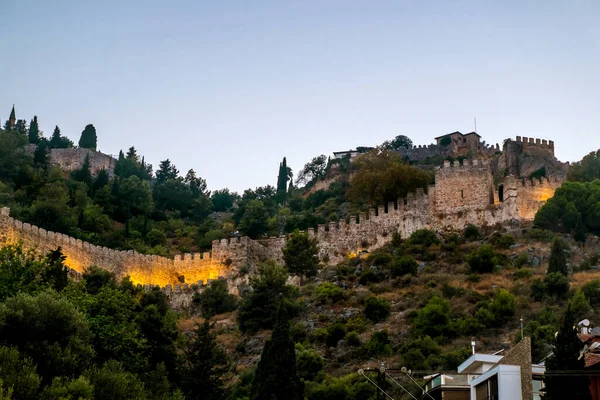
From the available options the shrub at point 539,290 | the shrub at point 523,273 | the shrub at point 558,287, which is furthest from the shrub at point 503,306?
the shrub at point 523,273

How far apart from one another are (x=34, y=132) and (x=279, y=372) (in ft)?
241

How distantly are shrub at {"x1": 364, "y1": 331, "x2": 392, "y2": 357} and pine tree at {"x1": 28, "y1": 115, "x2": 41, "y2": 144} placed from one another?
61.9 m

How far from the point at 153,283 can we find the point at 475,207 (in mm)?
19376

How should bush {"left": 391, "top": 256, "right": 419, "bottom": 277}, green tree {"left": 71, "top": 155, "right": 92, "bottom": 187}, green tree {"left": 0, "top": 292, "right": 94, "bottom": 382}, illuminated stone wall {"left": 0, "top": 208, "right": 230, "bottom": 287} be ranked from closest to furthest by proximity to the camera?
green tree {"left": 0, "top": 292, "right": 94, "bottom": 382} < illuminated stone wall {"left": 0, "top": 208, "right": 230, "bottom": 287} < bush {"left": 391, "top": 256, "right": 419, "bottom": 277} < green tree {"left": 71, "top": 155, "right": 92, "bottom": 187}

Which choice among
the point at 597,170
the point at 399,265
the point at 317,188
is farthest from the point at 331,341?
the point at 317,188

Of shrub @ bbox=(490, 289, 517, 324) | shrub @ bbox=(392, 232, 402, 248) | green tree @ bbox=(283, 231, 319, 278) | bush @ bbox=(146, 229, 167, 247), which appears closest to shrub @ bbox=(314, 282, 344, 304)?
green tree @ bbox=(283, 231, 319, 278)

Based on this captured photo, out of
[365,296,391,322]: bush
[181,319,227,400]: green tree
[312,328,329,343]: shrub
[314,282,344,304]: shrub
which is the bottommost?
[181,319,227,400]: green tree

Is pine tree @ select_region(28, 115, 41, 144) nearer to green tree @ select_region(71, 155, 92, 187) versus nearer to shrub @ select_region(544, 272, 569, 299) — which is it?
green tree @ select_region(71, 155, 92, 187)

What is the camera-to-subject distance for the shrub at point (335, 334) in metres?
45.9

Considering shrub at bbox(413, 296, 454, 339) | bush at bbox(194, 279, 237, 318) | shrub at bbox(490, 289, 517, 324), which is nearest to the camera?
shrub at bbox(413, 296, 454, 339)

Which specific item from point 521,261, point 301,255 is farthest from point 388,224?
point 521,261

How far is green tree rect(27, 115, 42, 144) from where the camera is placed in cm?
9947

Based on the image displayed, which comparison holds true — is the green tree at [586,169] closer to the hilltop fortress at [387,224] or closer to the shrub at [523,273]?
the hilltop fortress at [387,224]

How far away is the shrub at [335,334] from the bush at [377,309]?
6.39ft
